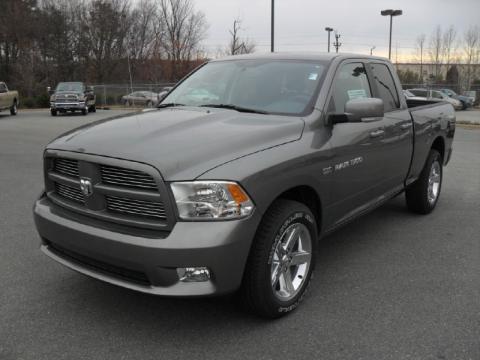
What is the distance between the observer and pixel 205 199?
9.62 ft

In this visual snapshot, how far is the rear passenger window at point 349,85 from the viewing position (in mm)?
4227

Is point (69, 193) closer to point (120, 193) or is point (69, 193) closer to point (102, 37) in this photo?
point (120, 193)

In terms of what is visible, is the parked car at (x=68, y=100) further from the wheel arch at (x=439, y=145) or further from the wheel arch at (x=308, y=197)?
the wheel arch at (x=308, y=197)

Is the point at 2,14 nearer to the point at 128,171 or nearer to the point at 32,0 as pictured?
the point at 32,0

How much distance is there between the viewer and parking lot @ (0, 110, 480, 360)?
10.1 feet

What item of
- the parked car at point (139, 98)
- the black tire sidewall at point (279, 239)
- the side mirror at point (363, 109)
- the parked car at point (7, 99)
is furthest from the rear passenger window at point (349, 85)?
the parked car at point (139, 98)

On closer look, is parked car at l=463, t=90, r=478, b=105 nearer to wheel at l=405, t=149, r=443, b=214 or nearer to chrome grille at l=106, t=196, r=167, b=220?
wheel at l=405, t=149, r=443, b=214

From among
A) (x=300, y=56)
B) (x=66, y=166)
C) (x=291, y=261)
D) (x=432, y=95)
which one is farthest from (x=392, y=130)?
(x=432, y=95)

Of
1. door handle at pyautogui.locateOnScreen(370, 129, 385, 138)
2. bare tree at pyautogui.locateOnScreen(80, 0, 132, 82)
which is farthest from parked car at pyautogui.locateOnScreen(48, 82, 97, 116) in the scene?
bare tree at pyautogui.locateOnScreen(80, 0, 132, 82)

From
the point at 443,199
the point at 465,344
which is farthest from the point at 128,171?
the point at 443,199

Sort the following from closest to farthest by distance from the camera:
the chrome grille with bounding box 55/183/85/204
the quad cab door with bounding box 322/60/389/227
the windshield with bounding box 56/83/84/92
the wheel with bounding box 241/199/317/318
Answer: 1. the wheel with bounding box 241/199/317/318
2. the chrome grille with bounding box 55/183/85/204
3. the quad cab door with bounding box 322/60/389/227
4. the windshield with bounding box 56/83/84/92

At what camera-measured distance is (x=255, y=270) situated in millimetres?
3146

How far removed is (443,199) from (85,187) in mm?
5389

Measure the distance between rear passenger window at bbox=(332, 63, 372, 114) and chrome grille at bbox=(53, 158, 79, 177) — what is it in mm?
2068
